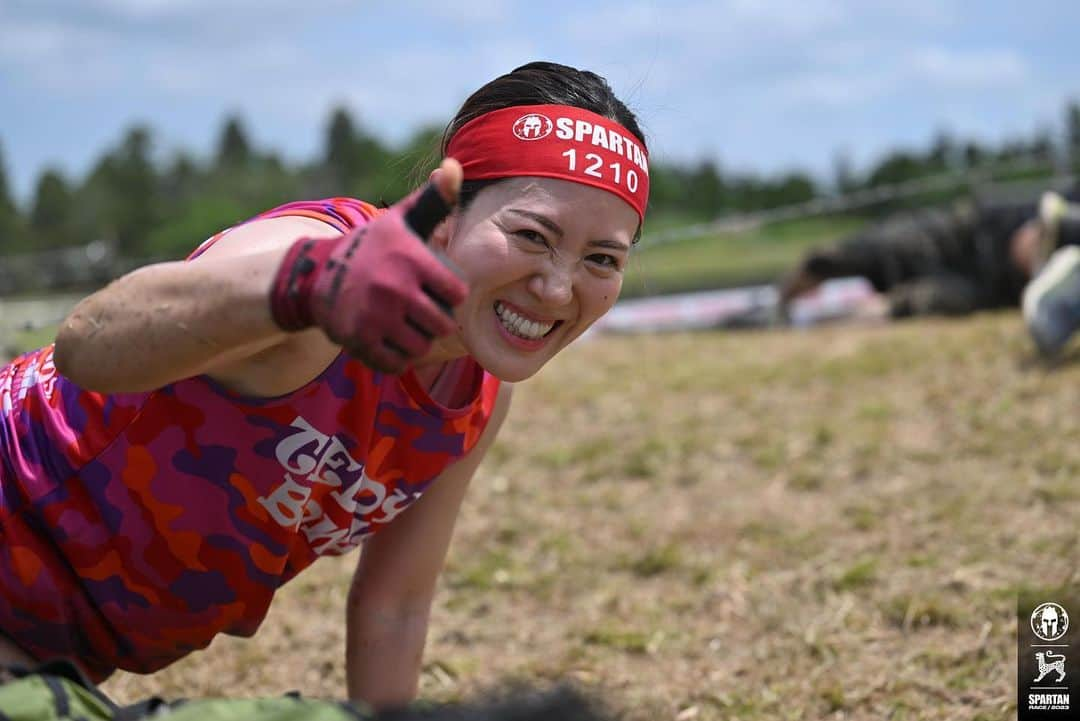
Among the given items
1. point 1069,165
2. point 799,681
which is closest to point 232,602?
point 799,681

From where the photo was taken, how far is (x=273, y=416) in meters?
1.75

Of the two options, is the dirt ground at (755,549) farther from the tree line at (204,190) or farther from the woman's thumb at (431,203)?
the tree line at (204,190)

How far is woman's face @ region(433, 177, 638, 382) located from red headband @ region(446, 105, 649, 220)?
0.07 feet

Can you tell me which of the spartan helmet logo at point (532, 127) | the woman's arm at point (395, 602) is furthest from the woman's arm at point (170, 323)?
the woman's arm at point (395, 602)

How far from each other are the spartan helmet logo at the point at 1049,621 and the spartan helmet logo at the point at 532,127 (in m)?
1.75

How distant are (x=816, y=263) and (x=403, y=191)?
635 centimetres

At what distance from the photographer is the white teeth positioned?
1.77m

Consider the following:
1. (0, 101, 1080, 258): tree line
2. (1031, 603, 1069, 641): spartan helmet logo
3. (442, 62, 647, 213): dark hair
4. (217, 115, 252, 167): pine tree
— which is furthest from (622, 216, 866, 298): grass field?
(217, 115, 252, 167): pine tree

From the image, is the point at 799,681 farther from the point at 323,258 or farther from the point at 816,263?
the point at 816,263

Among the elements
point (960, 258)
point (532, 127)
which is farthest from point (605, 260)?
point (960, 258)

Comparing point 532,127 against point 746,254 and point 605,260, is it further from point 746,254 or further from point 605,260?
point 746,254

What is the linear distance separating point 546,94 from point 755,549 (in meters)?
2.12

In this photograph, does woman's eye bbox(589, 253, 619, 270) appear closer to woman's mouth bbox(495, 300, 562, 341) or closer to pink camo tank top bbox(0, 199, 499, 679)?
woman's mouth bbox(495, 300, 562, 341)

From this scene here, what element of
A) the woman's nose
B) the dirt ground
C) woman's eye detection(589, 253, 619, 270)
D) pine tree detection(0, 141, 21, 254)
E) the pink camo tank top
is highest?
pine tree detection(0, 141, 21, 254)
